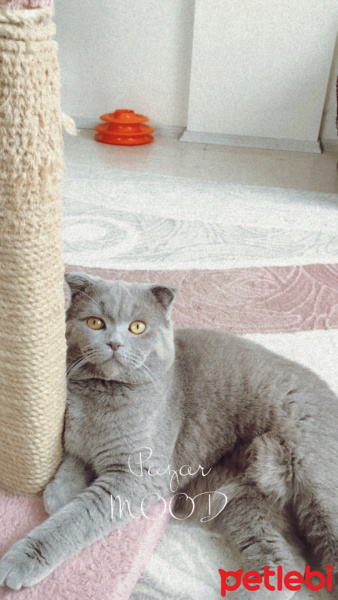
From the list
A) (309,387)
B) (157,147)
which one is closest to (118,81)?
(157,147)

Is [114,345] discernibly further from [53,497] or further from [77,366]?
[53,497]

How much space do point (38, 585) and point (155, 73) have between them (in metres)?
3.20

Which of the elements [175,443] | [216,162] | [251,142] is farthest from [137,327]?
[251,142]

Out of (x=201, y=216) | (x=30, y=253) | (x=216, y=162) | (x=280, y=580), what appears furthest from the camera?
(x=216, y=162)

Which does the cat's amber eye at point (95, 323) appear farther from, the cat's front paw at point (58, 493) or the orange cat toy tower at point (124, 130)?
the orange cat toy tower at point (124, 130)

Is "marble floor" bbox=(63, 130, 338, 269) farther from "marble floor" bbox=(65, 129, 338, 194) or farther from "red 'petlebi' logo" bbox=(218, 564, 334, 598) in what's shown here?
"red 'petlebi' logo" bbox=(218, 564, 334, 598)

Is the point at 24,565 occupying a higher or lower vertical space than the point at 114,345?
lower

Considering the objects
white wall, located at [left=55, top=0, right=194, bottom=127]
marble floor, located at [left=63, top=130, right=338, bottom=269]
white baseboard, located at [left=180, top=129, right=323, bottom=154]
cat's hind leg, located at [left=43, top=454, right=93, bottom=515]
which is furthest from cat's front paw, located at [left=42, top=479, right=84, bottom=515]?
white wall, located at [left=55, top=0, right=194, bottom=127]

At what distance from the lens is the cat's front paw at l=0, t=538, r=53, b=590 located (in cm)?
80

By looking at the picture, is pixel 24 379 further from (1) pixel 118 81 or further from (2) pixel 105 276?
(1) pixel 118 81

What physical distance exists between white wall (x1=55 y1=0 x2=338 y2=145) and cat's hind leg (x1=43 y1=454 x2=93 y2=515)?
2875 millimetres

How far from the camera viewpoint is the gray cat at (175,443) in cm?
92

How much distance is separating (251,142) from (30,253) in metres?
2.92

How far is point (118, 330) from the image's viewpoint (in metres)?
0.94
